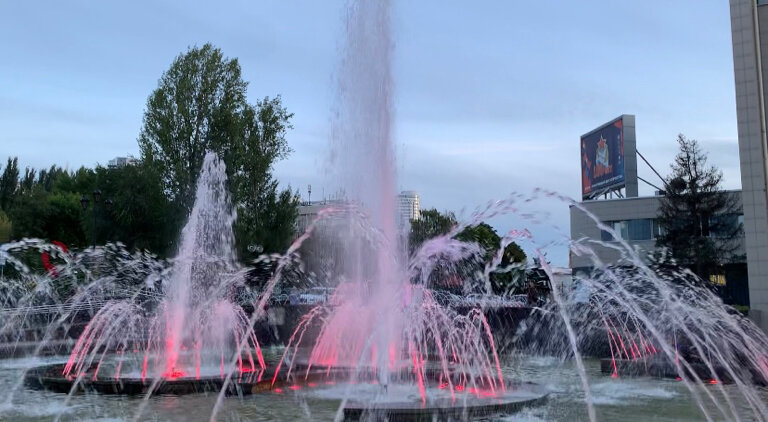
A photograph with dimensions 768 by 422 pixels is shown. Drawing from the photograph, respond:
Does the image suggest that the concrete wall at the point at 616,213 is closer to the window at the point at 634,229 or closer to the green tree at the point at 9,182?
→ the window at the point at 634,229

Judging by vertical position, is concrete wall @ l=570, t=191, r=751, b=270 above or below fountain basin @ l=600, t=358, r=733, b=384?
above

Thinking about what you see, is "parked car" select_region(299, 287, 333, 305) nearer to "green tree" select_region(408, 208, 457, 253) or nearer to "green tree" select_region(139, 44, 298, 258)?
"green tree" select_region(139, 44, 298, 258)

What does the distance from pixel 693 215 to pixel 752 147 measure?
17.5 metres

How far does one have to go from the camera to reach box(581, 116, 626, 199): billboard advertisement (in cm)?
5006

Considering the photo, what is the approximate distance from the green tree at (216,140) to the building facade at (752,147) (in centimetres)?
2213

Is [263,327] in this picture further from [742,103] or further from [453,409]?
Result: [742,103]

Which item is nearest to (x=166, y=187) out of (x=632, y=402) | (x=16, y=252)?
(x=16, y=252)

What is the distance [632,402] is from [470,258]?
38.9 metres

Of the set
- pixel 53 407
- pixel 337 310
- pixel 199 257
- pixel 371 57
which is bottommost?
pixel 53 407

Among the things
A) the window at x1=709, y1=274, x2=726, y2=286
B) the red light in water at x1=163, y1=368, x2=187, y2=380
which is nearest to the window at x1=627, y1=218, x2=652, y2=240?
the window at x1=709, y1=274, x2=726, y2=286

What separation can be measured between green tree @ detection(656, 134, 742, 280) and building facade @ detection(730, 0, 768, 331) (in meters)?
16.7

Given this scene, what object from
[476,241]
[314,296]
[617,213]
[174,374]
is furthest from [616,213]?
[174,374]

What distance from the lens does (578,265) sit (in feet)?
183

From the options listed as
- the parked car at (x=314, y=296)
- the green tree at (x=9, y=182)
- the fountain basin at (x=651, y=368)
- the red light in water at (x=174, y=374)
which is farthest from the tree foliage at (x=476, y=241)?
the green tree at (x=9, y=182)
